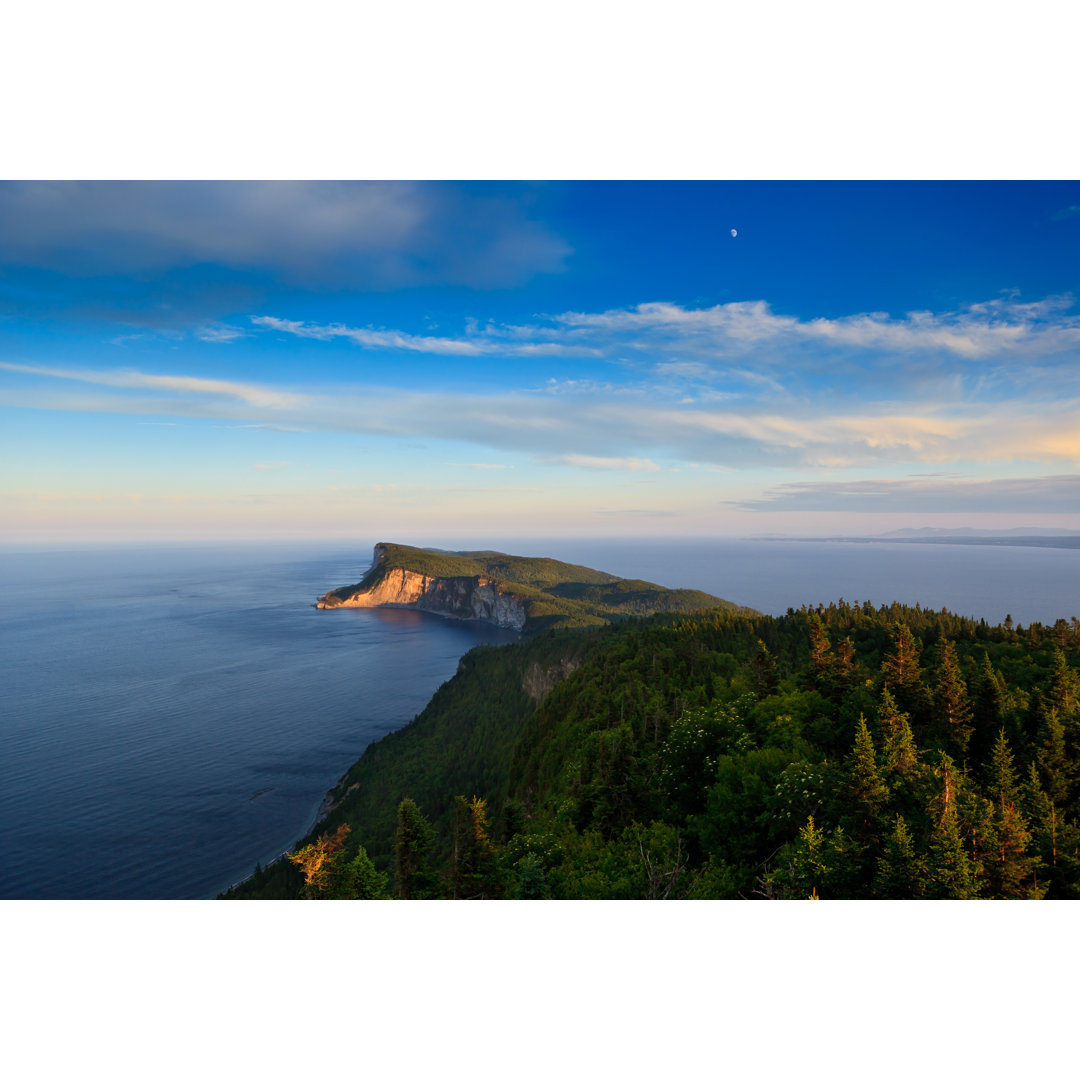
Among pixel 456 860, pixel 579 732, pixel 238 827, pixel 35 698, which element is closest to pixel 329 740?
pixel 238 827

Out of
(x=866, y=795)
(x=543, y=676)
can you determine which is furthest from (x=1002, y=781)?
(x=543, y=676)

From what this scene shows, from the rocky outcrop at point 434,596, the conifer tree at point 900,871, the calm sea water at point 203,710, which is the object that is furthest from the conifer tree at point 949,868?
the rocky outcrop at point 434,596

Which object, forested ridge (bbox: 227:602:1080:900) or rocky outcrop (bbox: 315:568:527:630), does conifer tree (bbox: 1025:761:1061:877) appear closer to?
forested ridge (bbox: 227:602:1080:900)

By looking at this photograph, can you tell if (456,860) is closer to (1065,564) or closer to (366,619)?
(1065,564)

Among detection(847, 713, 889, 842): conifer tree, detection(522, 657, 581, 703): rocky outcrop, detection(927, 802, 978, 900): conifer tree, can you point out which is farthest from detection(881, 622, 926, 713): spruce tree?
detection(522, 657, 581, 703): rocky outcrop

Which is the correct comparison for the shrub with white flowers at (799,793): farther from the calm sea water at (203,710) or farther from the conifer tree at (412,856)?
the calm sea water at (203,710)

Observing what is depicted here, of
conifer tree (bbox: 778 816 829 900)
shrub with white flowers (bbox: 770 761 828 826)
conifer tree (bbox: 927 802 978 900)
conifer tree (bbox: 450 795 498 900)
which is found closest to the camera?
conifer tree (bbox: 927 802 978 900)

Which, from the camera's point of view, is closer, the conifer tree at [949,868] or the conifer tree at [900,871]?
the conifer tree at [949,868]
